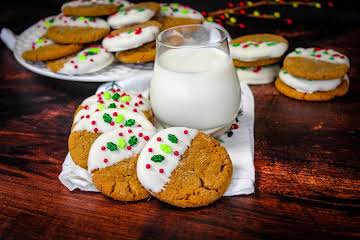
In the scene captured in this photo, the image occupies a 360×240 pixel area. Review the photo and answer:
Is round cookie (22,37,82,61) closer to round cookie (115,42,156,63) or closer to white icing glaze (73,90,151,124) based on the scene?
round cookie (115,42,156,63)

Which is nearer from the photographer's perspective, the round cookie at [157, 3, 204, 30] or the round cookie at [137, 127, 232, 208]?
the round cookie at [137, 127, 232, 208]

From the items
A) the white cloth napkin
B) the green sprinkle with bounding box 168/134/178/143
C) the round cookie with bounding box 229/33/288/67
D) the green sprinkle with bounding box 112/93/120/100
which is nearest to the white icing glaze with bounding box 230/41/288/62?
the round cookie with bounding box 229/33/288/67

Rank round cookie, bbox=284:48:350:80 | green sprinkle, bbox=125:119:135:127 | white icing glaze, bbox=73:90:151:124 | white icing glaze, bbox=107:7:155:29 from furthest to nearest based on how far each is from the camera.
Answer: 1. white icing glaze, bbox=107:7:155:29
2. round cookie, bbox=284:48:350:80
3. white icing glaze, bbox=73:90:151:124
4. green sprinkle, bbox=125:119:135:127

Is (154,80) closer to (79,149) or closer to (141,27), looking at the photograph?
(79,149)

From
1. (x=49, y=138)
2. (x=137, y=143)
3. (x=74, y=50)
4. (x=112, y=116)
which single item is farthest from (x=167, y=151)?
(x=74, y=50)

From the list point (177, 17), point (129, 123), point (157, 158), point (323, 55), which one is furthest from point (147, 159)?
point (177, 17)

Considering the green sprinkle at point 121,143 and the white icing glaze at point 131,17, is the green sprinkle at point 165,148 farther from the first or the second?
the white icing glaze at point 131,17
